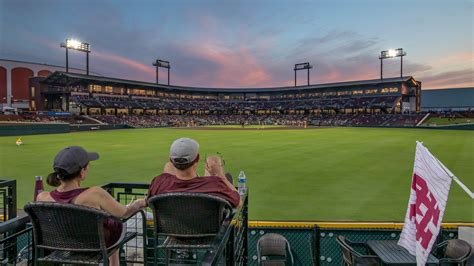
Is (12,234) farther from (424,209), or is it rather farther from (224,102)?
(224,102)

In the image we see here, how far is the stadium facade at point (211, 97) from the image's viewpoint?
3093 inches

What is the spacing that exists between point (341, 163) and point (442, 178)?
14164 mm

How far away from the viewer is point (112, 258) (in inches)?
137

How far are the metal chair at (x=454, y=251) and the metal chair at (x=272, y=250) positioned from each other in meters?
2.28

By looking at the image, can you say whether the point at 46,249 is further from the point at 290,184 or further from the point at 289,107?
the point at 289,107

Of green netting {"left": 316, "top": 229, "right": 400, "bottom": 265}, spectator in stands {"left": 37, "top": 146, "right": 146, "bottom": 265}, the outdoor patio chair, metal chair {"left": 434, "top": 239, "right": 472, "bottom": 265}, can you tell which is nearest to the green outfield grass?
green netting {"left": 316, "top": 229, "right": 400, "bottom": 265}

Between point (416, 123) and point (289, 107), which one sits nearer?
point (416, 123)

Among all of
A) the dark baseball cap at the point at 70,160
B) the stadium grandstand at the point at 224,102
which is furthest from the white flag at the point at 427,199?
the stadium grandstand at the point at 224,102

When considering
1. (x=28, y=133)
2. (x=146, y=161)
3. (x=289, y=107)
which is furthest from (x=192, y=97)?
(x=146, y=161)

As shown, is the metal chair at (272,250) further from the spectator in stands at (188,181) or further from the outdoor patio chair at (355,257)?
the spectator in stands at (188,181)

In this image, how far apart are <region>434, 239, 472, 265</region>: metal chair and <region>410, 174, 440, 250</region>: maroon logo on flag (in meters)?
1.79

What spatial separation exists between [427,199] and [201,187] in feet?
7.36

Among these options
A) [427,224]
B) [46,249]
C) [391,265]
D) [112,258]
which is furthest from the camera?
A: [391,265]

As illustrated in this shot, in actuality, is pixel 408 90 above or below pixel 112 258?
above
